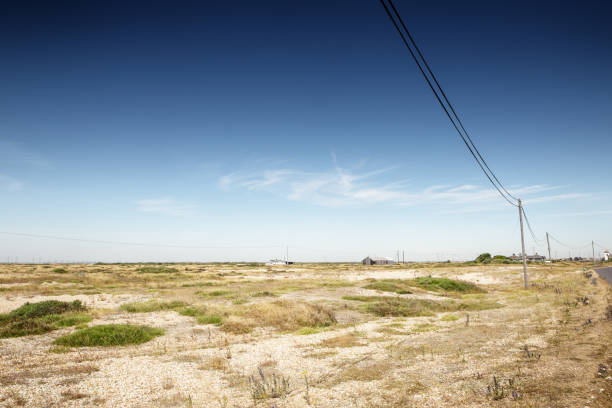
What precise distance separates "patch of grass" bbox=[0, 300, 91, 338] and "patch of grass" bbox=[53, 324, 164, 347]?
3347 mm

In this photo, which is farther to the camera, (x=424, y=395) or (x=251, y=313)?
(x=251, y=313)

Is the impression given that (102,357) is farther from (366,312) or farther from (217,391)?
Answer: (366,312)

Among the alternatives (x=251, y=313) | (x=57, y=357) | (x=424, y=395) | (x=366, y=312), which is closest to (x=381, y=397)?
(x=424, y=395)

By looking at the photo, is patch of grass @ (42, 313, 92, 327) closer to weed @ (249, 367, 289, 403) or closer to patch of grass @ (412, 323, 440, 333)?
weed @ (249, 367, 289, 403)

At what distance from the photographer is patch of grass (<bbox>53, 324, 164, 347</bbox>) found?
537 inches

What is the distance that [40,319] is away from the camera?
1748 centimetres

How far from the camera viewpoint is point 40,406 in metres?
7.52

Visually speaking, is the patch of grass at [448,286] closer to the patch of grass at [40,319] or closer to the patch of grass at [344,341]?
the patch of grass at [344,341]

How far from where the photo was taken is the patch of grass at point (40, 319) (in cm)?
1566

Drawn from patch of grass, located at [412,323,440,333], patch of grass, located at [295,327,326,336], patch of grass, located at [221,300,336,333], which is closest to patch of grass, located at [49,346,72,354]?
patch of grass, located at [221,300,336,333]

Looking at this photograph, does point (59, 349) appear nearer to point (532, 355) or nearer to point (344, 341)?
point (344, 341)

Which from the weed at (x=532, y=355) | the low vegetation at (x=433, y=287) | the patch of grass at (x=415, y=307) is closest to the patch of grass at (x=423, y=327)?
the patch of grass at (x=415, y=307)

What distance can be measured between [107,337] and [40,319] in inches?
261

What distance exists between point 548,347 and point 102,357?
15.6m
